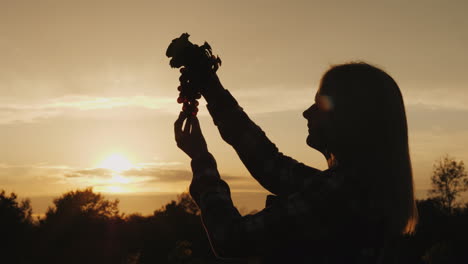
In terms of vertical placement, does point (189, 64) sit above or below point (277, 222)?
above

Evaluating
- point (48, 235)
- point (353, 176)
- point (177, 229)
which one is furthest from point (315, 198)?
point (177, 229)

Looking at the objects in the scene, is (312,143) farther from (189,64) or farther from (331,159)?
(189,64)

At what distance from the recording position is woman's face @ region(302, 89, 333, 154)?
2.72 metres

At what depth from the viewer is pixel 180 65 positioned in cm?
325

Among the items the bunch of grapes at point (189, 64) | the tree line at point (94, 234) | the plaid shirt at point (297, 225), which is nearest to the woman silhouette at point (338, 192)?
the plaid shirt at point (297, 225)

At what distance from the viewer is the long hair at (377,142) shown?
254 cm

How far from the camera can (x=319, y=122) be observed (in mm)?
2791

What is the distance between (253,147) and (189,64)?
73cm

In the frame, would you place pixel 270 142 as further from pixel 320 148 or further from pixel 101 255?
pixel 101 255

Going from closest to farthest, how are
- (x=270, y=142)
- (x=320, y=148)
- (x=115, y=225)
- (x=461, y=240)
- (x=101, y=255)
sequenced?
(x=320, y=148) → (x=270, y=142) → (x=461, y=240) → (x=101, y=255) → (x=115, y=225)

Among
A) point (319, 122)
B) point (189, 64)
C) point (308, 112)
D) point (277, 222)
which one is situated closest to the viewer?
point (277, 222)

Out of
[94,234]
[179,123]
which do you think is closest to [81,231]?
[94,234]

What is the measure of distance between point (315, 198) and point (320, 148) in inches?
21.6

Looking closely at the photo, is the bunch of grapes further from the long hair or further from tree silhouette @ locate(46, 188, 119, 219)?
tree silhouette @ locate(46, 188, 119, 219)
